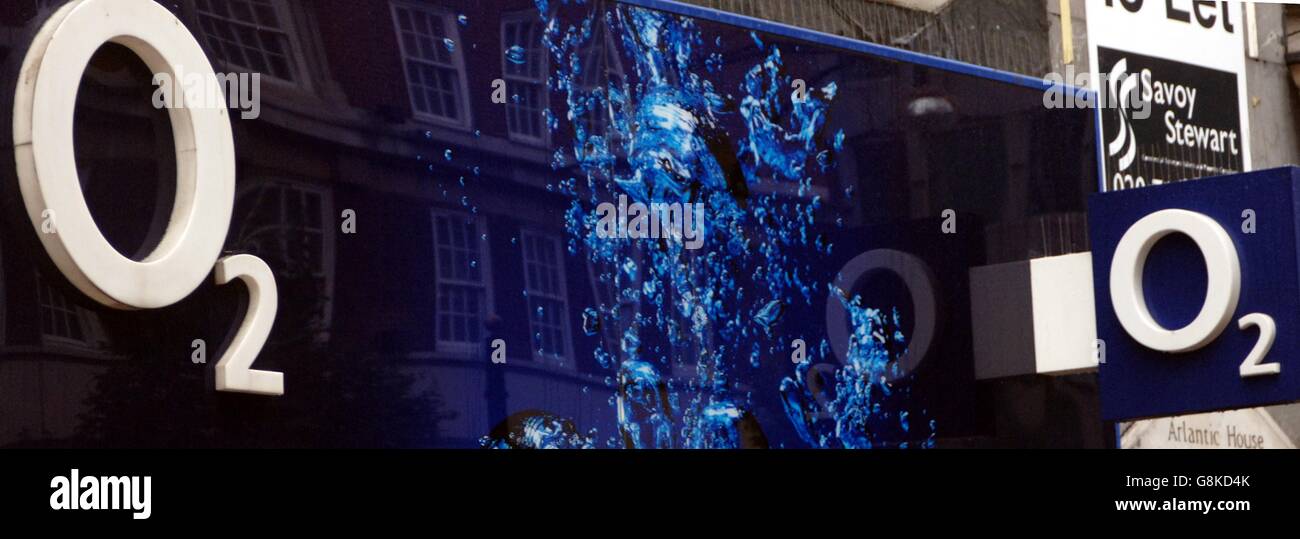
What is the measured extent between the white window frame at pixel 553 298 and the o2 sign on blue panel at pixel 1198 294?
4.30 m

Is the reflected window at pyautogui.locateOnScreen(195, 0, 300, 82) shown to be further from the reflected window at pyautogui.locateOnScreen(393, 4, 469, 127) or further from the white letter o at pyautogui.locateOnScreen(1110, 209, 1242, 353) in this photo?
the white letter o at pyautogui.locateOnScreen(1110, 209, 1242, 353)

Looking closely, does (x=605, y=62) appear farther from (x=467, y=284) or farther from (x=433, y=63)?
(x=467, y=284)

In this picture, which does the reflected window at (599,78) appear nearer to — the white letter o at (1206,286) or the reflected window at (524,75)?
the reflected window at (524,75)

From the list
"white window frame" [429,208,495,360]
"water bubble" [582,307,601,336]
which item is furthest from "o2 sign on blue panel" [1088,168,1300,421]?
"white window frame" [429,208,495,360]

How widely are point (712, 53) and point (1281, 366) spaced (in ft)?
13.1

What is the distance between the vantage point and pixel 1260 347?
1195cm

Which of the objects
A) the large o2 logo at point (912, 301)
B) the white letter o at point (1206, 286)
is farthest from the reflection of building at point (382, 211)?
the white letter o at point (1206, 286)

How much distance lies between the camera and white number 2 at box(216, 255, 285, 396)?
825cm

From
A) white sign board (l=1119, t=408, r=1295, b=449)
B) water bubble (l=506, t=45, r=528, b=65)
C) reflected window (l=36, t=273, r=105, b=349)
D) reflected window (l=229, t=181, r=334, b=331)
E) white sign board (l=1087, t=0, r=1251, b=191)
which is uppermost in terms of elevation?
white sign board (l=1087, t=0, r=1251, b=191)

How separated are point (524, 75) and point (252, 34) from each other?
1.77m

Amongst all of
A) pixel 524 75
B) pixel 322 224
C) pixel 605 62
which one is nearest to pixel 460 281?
pixel 322 224

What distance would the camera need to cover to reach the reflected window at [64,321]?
7633mm

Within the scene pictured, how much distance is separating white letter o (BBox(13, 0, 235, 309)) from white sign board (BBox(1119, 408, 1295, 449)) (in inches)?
313
